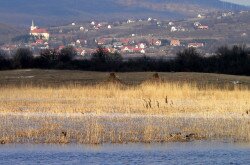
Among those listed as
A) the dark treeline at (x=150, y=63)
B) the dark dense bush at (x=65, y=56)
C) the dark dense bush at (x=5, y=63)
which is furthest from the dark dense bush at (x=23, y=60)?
the dark dense bush at (x=65, y=56)

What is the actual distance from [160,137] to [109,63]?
4518cm

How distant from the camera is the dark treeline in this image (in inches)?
2394

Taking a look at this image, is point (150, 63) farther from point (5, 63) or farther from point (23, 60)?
point (5, 63)

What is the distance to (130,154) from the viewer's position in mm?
18891

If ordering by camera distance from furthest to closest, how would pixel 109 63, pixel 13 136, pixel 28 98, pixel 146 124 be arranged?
1. pixel 109 63
2. pixel 28 98
3. pixel 146 124
4. pixel 13 136

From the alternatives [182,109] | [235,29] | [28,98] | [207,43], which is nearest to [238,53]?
[28,98]

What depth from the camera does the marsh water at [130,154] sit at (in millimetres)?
18000

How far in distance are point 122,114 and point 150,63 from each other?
124 feet

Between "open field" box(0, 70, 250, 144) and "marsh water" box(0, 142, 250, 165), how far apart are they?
73 centimetres

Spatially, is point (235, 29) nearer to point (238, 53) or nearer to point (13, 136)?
point (238, 53)

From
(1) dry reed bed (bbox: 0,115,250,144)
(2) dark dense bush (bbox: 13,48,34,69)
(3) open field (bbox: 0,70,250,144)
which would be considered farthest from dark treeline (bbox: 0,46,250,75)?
(1) dry reed bed (bbox: 0,115,250,144)

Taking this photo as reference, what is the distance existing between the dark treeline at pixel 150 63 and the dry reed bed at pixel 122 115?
73.3ft

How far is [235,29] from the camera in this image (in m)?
190

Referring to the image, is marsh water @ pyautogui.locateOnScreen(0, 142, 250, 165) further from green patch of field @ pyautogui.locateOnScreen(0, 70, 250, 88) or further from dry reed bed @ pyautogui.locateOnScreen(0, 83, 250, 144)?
green patch of field @ pyautogui.locateOnScreen(0, 70, 250, 88)
